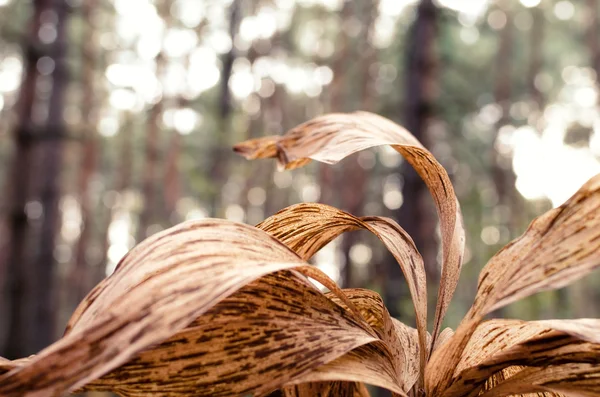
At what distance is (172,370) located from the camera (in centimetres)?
41

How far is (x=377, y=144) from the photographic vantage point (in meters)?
0.54

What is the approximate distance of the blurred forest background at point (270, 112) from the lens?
6903mm

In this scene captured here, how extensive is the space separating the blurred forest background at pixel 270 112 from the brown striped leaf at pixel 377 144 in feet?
16.3

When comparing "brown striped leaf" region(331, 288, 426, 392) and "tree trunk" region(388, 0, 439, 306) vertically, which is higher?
"tree trunk" region(388, 0, 439, 306)

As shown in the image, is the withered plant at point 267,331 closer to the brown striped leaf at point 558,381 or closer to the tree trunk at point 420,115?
the brown striped leaf at point 558,381

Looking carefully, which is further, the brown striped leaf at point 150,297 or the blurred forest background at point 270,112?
the blurred forest background at point 270,112

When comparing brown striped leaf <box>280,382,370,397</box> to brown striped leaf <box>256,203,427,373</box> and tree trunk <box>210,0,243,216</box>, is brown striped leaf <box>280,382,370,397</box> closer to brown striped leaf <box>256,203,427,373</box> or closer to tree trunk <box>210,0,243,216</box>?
brown striped leaf <box>256,203,427,373</box>

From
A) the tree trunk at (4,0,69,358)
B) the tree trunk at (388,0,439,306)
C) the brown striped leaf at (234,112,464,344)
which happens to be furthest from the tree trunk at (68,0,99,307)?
the brown striped leaf at (234,112,464,344)

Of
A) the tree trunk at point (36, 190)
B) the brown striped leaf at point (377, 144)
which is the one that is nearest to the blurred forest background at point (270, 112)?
the tree trunk at point (36, 190)

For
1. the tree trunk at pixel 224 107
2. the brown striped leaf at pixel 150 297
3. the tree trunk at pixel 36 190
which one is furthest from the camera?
the tree trunk at pixel 224 107

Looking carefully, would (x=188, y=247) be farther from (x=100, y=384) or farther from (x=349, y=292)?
(x=349, y=292)

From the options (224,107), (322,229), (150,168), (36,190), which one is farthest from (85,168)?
(322,229)

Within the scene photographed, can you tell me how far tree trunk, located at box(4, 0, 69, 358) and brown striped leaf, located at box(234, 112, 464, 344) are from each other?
562cm

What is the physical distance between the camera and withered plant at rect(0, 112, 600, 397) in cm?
32
